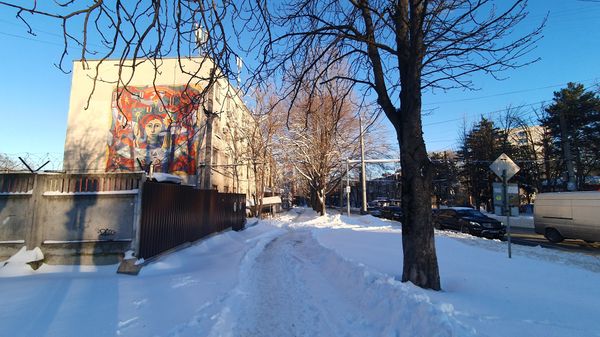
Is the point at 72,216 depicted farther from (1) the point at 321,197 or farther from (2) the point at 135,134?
(1) the point at 321,197

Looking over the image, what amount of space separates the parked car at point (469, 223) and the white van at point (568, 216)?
1.99 metres

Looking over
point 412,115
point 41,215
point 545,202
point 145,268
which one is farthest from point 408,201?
point 545,202

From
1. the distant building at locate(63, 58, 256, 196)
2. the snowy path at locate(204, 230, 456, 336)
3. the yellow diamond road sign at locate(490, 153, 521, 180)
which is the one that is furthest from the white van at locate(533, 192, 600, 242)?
the distant building at locate(63, 58, 256, 196)

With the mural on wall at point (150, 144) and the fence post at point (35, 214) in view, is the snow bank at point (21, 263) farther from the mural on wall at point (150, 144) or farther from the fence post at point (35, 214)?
the mural on wall at point (150, 144)

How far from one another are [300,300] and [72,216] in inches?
231

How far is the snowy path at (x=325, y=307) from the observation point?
467cm

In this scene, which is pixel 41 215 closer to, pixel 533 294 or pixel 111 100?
pixel 533 294

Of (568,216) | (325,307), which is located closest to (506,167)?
(568,216)

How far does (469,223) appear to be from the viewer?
1981 centimetres

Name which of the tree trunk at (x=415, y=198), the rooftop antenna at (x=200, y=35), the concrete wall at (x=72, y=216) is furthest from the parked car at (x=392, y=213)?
the rooftop antenna at (x=200, y=35)

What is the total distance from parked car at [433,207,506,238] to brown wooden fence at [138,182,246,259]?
42.5 ft

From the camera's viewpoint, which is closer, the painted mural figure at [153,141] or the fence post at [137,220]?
the fence post at [137,220]

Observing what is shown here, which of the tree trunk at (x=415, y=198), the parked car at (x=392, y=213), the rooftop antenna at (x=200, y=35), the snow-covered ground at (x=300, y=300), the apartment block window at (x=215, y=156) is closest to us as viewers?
the rooftop antenna at (x=200, y=35)

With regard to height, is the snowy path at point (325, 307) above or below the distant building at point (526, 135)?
below
